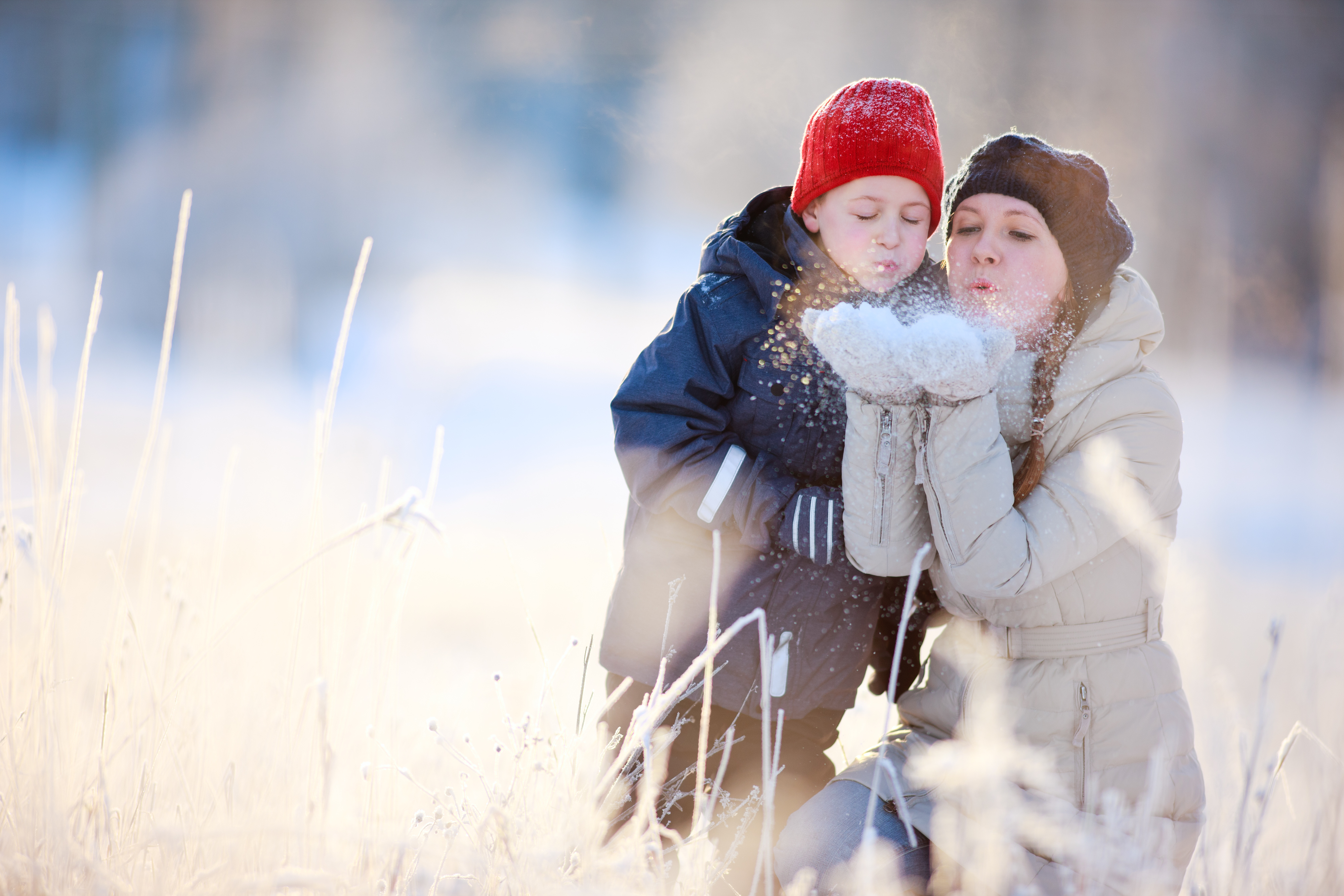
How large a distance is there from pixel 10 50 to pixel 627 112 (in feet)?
40.1

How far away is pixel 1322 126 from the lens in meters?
14.6

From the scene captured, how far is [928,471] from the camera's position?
151cm

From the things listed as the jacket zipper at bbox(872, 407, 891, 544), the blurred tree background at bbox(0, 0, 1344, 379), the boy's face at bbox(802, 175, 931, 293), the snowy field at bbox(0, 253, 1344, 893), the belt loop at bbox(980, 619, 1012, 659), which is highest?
the blurred tree background at bbox(0, 0, 1344, 379)

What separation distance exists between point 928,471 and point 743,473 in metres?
0.35

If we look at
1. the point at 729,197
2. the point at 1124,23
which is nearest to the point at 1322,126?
the point at 1124,23

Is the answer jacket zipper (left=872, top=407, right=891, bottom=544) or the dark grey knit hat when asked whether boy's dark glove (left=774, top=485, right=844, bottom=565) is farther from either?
the dark grey knit hat

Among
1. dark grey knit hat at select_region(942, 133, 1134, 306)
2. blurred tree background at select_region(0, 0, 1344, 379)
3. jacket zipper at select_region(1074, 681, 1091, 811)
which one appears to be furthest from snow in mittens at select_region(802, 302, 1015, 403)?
blurred tree background at select_region(0, 0, 1344, 379)

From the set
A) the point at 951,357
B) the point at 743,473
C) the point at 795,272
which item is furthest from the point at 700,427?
the point at 951,357

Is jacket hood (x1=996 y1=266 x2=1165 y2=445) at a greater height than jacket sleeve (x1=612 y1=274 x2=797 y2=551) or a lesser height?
greater

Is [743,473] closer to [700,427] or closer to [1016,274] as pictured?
[700,427]

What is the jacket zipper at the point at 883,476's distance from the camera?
1.52m

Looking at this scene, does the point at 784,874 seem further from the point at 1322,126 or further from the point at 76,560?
the point at 1322,126

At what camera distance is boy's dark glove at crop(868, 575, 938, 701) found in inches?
72.2

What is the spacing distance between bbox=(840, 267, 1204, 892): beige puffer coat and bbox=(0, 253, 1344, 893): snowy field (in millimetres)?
163
